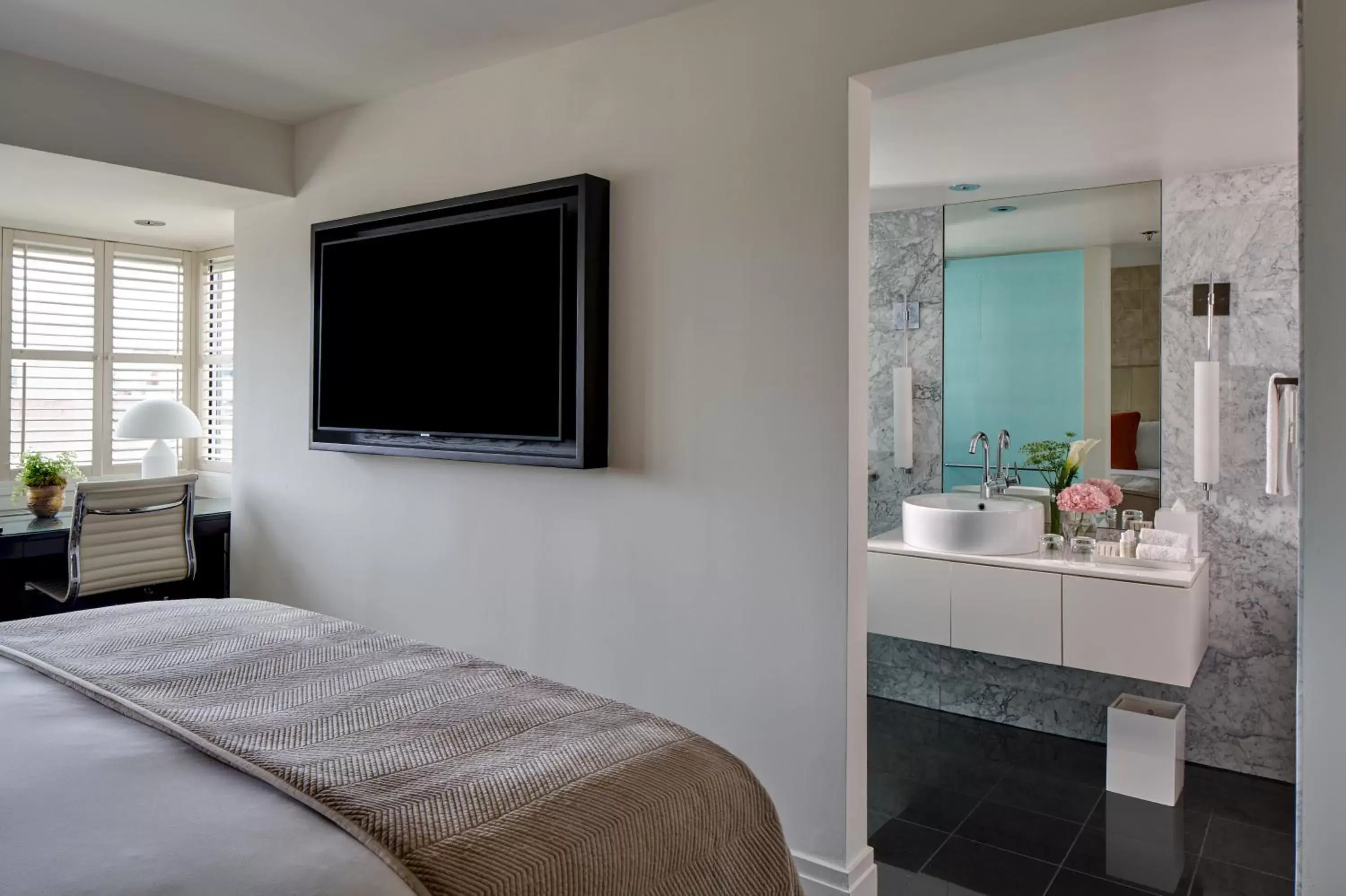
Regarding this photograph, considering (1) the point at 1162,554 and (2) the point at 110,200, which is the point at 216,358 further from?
(1) the point at 1162,554

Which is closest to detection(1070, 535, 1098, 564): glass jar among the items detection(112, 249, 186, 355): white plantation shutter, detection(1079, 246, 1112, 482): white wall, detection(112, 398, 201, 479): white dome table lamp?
detection(1079, 246, 1112, 482): white wall

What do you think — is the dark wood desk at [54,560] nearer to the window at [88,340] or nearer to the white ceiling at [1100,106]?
the window at [88,340]

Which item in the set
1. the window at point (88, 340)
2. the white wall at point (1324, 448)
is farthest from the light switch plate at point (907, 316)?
the window at point (88, 340)

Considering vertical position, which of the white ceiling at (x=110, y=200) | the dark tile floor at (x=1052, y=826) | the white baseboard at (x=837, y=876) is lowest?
the dark tile floor at (x=1052, y=826)

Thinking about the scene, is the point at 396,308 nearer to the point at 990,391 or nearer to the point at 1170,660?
the point at 990,391

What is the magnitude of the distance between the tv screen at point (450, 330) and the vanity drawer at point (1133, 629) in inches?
71.8

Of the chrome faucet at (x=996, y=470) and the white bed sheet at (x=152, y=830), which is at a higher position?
the chrome faucet at (x=996, y=470)

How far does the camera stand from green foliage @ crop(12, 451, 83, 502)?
13.3 ft

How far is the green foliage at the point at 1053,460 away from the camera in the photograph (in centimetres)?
363

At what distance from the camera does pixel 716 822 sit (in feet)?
4.98

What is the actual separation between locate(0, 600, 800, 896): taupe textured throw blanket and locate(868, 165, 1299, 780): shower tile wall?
2.50 meters

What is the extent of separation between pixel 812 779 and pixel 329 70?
9.07 feet

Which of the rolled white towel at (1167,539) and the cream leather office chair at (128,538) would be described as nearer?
the rolled white towel at (1167,539)

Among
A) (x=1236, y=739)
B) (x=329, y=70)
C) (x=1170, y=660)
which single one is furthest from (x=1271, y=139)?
(x=329, y=70)
